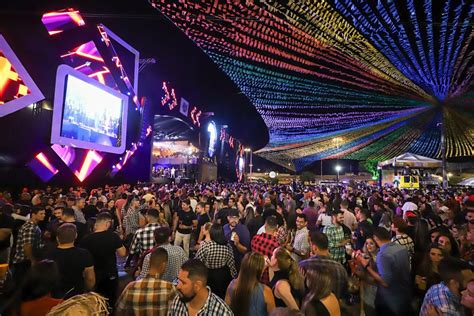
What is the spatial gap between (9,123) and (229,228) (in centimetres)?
981

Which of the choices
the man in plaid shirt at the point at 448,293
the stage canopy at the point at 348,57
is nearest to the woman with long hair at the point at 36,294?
the man in plaid shirt at the point at 448,293

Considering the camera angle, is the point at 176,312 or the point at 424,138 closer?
the point at 176,312

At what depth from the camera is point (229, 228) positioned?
17.4 feet

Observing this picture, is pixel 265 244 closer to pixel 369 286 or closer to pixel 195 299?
pixel 369 286

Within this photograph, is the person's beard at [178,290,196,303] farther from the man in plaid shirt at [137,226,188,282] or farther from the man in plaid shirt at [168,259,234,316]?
the man in plaid shirt at [137,226,188,282]

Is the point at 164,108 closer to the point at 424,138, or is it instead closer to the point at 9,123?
the point at 9,123

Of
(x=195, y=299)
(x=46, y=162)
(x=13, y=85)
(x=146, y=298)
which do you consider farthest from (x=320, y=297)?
(x=46, y=162)

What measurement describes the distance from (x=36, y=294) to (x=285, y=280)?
6.87ft

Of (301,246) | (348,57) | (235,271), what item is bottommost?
(235,271)

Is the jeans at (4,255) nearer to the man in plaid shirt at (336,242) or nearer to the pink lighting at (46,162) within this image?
the man in plaid shirt at (336,242)

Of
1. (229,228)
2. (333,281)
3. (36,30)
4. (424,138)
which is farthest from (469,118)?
(36,30)

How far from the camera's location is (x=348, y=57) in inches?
436

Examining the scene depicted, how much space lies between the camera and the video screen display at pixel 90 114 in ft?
40.0

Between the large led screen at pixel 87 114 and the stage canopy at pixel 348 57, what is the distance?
19.2ft
